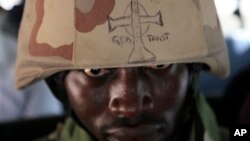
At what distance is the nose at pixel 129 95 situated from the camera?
2.35 ft

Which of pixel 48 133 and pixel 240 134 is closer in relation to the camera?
pixel 240 134

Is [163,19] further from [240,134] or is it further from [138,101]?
[240,134]

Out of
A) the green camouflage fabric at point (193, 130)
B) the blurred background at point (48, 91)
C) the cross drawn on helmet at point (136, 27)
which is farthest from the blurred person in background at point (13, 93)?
the cross drawn on helmet at point (136, 27)

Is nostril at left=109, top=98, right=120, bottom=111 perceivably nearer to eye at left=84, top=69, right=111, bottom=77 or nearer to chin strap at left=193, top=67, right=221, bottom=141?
eye at left=84, top=69, right=111, bottom=77

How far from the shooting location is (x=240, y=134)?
0.84 metres

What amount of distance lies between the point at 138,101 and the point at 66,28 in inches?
6.0

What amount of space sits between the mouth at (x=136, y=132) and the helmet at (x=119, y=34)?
11cm

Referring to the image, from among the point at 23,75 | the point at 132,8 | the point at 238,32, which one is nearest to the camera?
the point at 132,8

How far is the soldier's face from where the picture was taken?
0.72m

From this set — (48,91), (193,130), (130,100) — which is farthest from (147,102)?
(48,91)

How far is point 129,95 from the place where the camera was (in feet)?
2.34

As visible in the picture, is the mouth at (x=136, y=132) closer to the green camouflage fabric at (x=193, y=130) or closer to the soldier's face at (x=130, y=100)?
the soldier's face at (x=130, y=100)

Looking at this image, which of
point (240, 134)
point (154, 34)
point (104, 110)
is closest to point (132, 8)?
point (154, 34)

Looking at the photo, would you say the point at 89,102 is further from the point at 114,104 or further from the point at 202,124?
the point at 202,124
